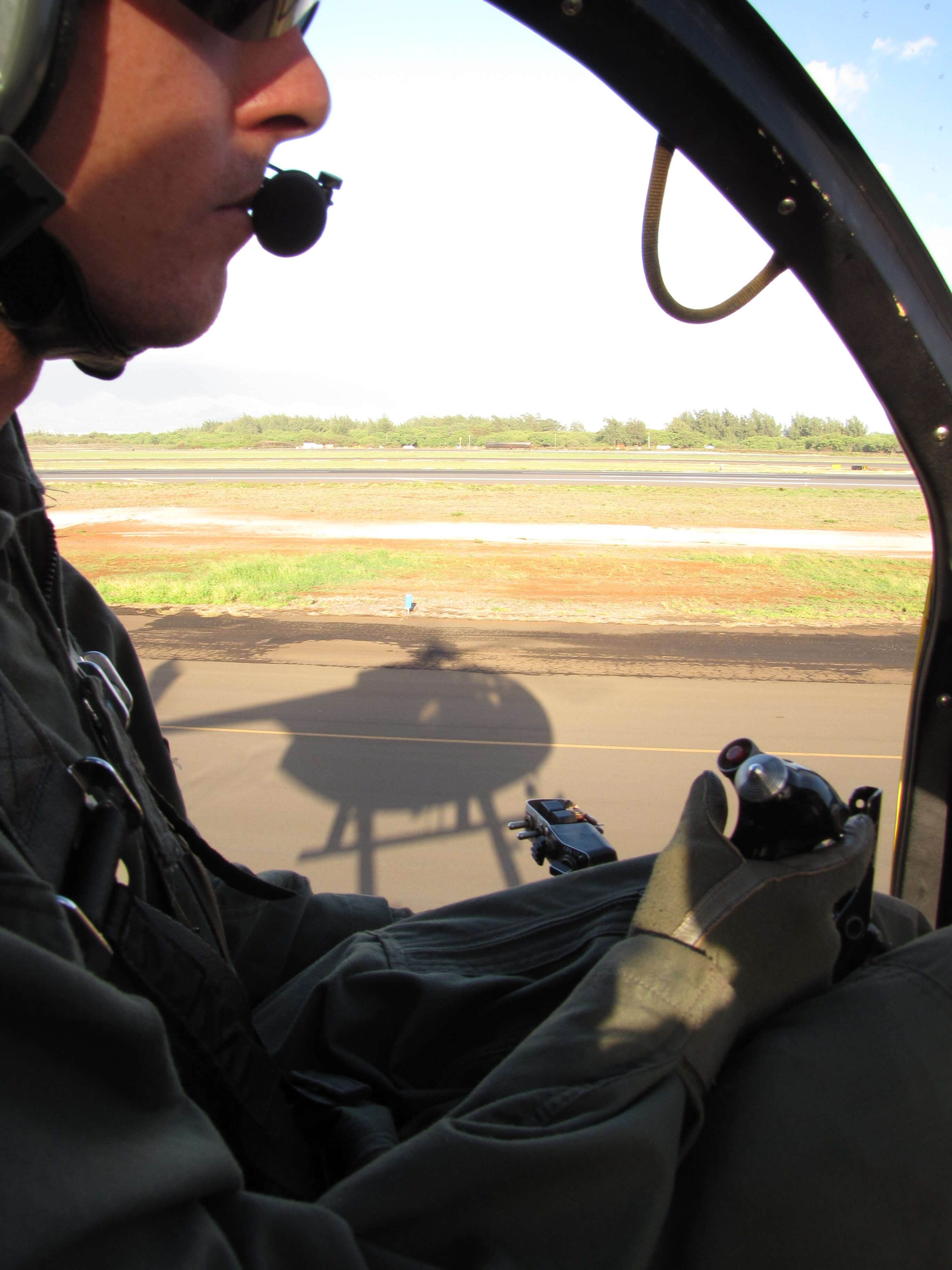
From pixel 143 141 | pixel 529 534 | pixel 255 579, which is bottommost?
pixel 255 579

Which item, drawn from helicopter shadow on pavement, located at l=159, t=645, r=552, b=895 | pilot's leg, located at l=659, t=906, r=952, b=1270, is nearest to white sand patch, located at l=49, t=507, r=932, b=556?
helicopter shadow on pavement, located at l=159, t=645, r=552, b=895

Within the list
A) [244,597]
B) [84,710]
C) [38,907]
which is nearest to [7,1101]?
[38,907]

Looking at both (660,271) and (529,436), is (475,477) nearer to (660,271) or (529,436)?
(660,271)

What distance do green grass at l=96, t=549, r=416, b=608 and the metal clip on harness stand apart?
10.0 meters

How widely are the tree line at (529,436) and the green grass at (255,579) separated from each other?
51.3 m

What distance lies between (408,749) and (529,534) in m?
13.3

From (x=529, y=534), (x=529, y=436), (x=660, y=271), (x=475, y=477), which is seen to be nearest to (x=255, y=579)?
(x=529, y=534)

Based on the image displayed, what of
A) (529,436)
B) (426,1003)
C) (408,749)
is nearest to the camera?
(426,1003)

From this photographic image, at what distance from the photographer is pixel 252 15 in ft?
2.62

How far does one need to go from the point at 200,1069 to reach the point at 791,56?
1.21m

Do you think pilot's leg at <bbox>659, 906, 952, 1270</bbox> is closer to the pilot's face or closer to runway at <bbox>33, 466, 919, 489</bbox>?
the pilot's face

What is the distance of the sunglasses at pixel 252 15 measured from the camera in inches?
30.2

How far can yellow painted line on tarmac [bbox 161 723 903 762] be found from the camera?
5746 mm

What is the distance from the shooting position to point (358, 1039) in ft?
3.62
